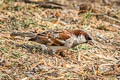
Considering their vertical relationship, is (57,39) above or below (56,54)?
above

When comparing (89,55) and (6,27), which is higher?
(6,27)

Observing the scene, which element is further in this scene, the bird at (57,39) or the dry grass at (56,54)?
the bird at (57,39)

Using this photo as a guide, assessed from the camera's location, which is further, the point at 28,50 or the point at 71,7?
the point at 71,7

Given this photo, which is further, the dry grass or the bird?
the bird

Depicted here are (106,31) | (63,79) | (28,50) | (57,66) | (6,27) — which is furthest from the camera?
(106,31)

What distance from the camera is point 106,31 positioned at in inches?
292

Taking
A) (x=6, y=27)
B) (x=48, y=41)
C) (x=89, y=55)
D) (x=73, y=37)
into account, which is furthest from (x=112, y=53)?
(x=6, y=27)

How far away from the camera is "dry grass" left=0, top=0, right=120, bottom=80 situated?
495cm

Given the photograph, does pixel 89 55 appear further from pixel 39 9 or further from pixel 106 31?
pixel 39 9

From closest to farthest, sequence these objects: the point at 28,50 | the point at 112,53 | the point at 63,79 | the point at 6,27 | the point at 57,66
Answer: the point at 63,79, the point at 57,66, the point at 28,50, the point at 112,53, the point at 6,27

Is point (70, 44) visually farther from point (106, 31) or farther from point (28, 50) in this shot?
point (106, 31)

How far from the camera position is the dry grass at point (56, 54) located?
16.2 feet

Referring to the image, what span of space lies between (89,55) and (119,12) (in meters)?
2.98

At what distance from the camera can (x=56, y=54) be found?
580 cm
